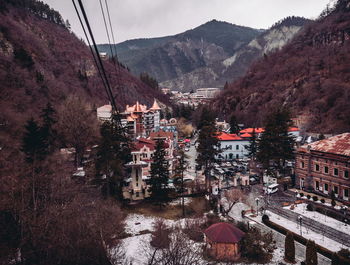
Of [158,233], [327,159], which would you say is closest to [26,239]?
[158,233]

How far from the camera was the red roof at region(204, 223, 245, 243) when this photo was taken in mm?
16156

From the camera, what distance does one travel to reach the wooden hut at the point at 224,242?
15.9m

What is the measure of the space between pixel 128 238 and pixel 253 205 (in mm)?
12144

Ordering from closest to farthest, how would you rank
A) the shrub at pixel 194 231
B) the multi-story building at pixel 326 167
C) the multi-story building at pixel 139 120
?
the shrub at pixel 194 231
the multi-story building at pixel 326 167
the multi-story building at pixel 139 120

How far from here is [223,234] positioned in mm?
16375

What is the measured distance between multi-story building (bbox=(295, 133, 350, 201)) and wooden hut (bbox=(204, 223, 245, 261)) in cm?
1304

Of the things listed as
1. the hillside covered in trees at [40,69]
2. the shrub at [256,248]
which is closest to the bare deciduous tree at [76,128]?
the hillside covered in trees at [40,69]

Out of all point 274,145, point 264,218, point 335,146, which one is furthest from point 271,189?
point 264,218

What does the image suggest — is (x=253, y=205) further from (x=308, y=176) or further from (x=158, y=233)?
(x=158, y=233)

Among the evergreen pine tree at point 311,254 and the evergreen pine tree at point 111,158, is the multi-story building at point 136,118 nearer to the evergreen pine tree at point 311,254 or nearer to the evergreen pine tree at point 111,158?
the evergreen pine tree at point 111,158

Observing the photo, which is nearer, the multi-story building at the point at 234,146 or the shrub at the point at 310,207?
the shrub at the point at 310,207

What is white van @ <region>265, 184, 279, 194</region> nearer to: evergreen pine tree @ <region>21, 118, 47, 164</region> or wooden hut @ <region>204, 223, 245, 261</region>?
wooden hut @ <region>204, 223, 245, 261</region>

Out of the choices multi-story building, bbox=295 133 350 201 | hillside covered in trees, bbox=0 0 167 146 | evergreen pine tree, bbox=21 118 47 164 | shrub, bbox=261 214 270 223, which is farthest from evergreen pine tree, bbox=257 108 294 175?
evergreen pine tree, bbox=21 118 47 164

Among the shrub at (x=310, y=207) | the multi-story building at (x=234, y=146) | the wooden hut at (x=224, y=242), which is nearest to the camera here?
the wooden hut at (x=224, y=242)
